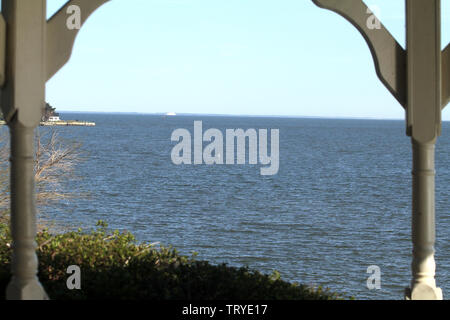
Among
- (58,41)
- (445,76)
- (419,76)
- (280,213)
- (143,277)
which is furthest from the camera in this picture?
(280,213)

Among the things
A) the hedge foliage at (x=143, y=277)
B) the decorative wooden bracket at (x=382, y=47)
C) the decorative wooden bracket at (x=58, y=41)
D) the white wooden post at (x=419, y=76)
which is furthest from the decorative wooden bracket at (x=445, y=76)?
the decorative wooden bracket at (x=58, y=41)

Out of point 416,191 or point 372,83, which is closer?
point 416,191

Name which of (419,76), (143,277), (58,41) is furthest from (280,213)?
(58,41)

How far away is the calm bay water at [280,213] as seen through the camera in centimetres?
2048

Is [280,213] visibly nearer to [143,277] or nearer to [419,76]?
[143,277]

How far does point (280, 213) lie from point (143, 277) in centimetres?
2531

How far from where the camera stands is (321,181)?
144ft

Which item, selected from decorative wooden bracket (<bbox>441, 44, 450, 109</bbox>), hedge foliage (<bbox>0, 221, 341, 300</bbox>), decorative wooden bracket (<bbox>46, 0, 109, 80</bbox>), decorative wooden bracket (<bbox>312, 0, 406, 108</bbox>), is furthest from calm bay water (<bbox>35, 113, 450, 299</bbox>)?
decorative wooden bracket (<bbox>441, 44, 450, 109</bbox>)

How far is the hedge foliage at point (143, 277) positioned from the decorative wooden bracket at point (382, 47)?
6.22 ft

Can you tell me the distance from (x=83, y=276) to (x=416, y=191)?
303 cm

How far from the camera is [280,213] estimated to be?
3055 centimetres

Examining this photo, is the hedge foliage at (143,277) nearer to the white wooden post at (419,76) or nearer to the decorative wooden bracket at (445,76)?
the white wooden post at (419,76)
